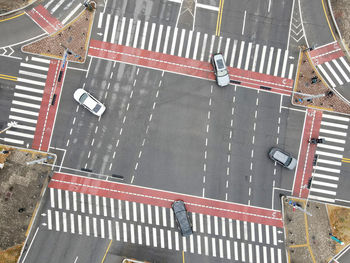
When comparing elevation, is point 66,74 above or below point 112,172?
above

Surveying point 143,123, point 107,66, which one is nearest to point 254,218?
point 143,123

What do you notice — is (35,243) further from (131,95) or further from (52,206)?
(131,95)

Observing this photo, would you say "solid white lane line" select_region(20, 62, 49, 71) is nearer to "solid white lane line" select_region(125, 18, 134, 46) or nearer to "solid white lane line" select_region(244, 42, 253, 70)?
"solid white lane line" select_region(125, 18, 134, 46)

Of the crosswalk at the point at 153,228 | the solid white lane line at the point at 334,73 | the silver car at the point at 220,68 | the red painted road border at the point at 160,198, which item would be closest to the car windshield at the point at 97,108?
the red painted road border at the point at 160,198

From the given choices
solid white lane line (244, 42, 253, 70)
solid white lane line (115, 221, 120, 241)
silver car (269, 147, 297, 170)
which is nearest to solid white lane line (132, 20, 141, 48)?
solid white lane line (244, 42, 253, 70)

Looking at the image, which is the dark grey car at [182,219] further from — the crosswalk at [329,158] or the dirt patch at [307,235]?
the crosswalk at [329,158]

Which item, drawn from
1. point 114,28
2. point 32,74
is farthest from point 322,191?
point 32,74
